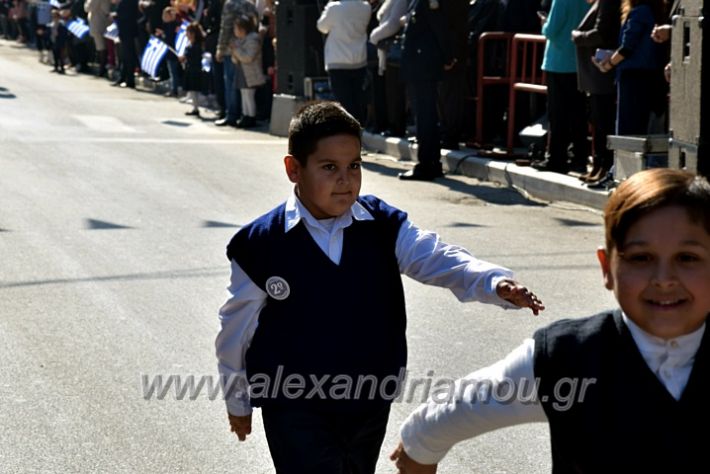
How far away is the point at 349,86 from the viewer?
15797mm

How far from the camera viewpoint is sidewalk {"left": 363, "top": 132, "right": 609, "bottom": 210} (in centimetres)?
1196

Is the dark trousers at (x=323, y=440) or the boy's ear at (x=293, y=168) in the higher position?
the boy's ear at (x=293, y=168)

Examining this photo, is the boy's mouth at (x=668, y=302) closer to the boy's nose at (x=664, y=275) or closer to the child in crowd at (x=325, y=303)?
the boy's nose at (x=664, y=275)

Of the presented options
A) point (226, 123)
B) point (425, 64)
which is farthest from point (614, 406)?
point (226, 123)

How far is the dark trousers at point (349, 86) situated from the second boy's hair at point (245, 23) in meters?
3.13

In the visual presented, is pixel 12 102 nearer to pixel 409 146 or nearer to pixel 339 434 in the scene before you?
pixel 409 146

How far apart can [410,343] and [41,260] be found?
10.7 ft

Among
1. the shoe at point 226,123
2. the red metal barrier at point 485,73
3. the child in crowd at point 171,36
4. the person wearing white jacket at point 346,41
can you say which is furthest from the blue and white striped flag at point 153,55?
the red metal barrier at point 485,73

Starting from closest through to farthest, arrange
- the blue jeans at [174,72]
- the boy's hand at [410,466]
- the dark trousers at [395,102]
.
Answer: the boy's hand at [410,466], the dark trousers at [395,102], the blue jeans at [174,72]

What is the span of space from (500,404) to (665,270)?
0.42 m

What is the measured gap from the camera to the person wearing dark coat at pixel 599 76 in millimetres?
11461

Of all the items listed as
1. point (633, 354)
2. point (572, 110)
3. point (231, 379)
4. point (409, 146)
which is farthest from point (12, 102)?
point (633, 354)

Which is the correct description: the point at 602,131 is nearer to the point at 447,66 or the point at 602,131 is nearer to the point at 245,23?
the point at 447,66

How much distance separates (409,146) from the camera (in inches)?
612
